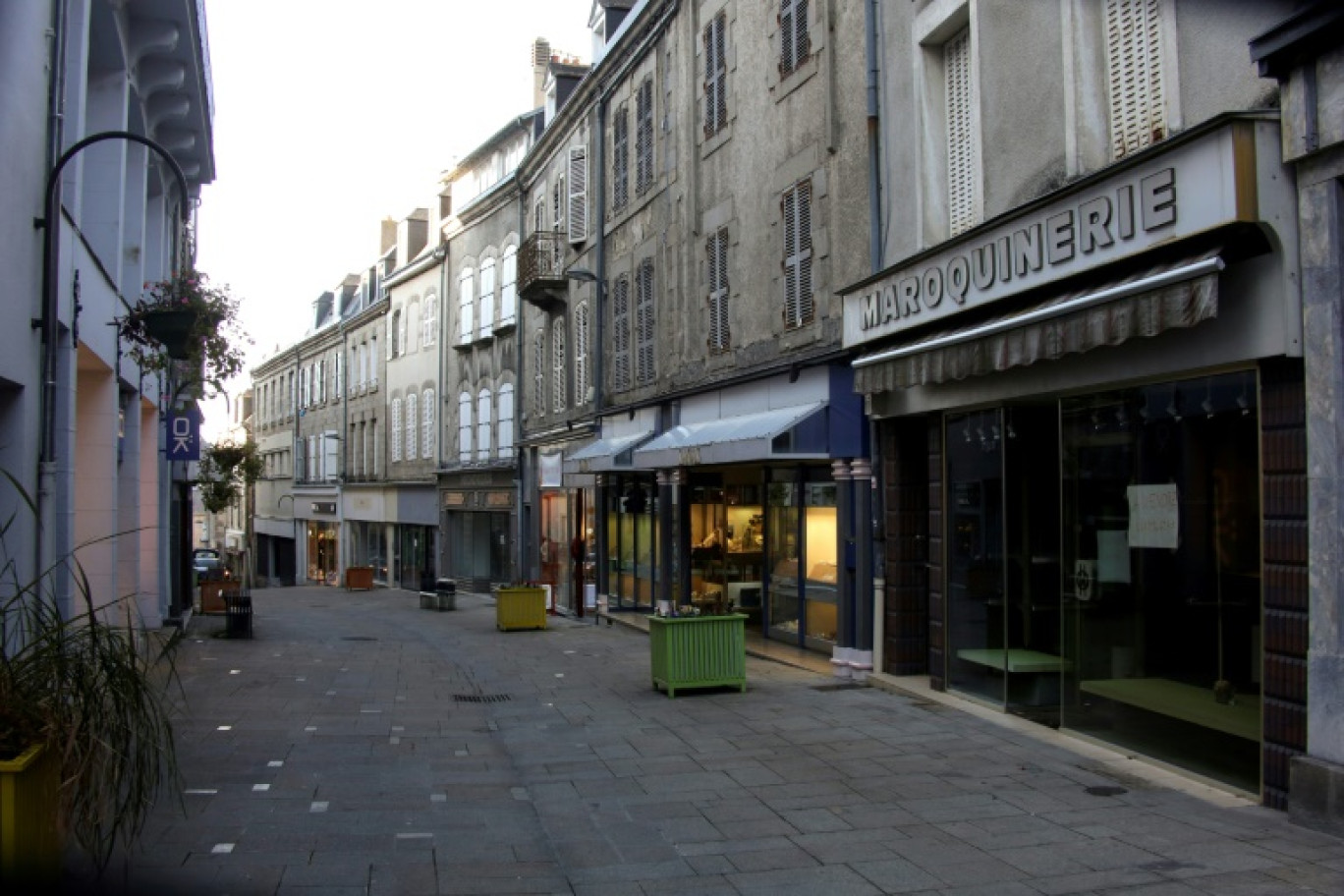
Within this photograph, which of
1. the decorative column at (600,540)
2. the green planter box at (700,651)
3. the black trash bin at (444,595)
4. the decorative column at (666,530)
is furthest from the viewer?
the black trash bin at (444,595)

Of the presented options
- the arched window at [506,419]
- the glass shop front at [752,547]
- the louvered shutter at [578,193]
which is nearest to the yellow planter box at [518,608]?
the glass shop front at [752,547]

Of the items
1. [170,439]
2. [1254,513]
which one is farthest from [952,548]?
[170,439]

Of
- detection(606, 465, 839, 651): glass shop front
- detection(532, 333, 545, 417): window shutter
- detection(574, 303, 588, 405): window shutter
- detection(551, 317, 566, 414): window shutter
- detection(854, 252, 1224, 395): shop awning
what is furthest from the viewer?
detection(532, 333, 545, 417): window shutter

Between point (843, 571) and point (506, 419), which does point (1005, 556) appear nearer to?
point (843, 571)

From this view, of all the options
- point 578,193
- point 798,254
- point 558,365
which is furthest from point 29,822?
point 558,365

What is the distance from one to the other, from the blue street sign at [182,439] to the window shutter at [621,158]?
8415 mm

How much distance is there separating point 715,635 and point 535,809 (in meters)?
4.42

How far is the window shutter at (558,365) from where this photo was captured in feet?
82.7

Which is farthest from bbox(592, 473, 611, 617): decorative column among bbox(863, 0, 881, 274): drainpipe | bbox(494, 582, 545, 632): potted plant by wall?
bbox(863, 0, 881, 274): drainpipe

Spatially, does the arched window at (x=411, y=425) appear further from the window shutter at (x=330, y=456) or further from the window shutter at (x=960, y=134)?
the window shutter at (x=960, y=134)

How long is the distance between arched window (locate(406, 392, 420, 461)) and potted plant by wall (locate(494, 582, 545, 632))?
18539mm

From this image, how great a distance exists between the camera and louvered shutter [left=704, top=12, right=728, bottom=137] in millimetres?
16203

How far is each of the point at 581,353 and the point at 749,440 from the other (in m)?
11.4

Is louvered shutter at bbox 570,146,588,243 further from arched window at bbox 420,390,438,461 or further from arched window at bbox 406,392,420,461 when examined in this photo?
arched window at bbox 406,392,420,461
